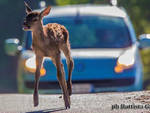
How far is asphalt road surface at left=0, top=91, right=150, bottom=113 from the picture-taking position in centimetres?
809

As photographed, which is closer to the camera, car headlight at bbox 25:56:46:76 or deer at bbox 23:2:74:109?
deer at bbox 23:2:74:109

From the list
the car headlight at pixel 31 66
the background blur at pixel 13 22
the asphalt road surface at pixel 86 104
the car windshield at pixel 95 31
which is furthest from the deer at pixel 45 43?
the background blur at pixel 13 22

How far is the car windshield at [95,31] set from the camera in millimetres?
11875

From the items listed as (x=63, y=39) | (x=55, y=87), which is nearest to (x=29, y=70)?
(x=55, y=87)

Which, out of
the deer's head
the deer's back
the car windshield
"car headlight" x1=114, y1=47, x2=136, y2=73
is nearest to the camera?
the deer's head

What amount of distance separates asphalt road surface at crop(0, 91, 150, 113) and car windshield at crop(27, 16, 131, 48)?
2175 millimetres

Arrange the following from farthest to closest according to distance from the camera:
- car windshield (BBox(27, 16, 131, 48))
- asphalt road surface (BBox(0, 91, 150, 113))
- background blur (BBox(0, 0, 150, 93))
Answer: background blur (BBox(0, 0, 150, 93)) → car windshield (BBox(27, 16, 131, 48)) → asphalt road surface (BBox(0, 91, 150, 113))

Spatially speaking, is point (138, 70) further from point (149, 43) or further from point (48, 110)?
point (48, 110)

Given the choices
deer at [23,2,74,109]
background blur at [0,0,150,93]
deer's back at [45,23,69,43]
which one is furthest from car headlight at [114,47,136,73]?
background blur at [0,0,150,93]

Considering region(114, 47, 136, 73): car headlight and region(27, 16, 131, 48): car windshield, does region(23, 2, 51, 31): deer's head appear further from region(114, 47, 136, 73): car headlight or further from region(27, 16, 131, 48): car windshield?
region(27, 16, 131, 48): car windshield

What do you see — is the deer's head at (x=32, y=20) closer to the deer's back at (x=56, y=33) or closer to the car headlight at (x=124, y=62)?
the deer's back at (x=56, y=33)

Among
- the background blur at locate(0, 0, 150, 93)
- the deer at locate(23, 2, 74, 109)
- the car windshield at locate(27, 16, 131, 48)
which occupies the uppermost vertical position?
the deer at locate(23, 2, 74, 109)

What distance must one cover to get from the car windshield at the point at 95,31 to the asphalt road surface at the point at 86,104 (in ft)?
7.14

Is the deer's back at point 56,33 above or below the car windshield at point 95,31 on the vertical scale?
above
